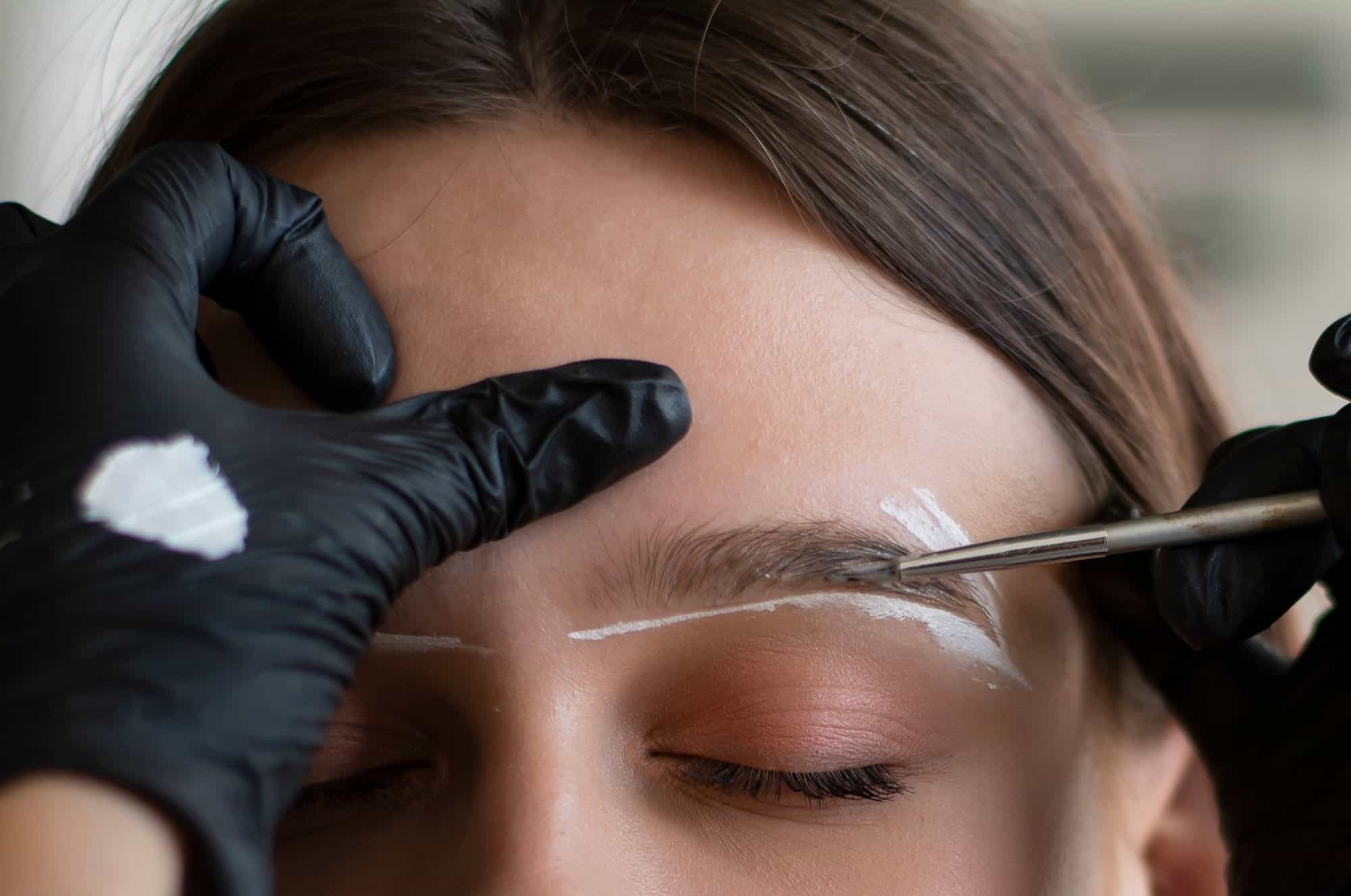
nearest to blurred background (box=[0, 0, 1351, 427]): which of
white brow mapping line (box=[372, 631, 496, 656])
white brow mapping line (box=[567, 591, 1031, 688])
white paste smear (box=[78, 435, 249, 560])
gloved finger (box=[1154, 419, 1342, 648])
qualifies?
gloved finger (box=[1154, 419, 1342, 648])

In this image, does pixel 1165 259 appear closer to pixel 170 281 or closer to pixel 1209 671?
pixel 1209 671

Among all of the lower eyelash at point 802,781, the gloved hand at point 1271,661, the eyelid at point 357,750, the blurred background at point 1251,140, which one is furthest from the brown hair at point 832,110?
the blurred background at point 1251,140

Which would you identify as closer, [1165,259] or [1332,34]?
[1165,259]

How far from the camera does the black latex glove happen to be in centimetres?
52

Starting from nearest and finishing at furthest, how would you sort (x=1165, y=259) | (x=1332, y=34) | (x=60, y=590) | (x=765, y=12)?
(x=60, y=590) < (x=765, y=12) < (x=1165, y=259) < (x=1332, y=34)

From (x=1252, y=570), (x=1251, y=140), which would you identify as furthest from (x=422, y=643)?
(x=1251, y=140)

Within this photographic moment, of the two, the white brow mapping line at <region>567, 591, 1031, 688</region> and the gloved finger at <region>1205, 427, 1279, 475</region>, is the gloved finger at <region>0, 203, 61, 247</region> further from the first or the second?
the gloved finger at <region>1205, 427, 1279, 475</region>

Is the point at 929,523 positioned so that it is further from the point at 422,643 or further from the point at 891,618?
the point at 422,643

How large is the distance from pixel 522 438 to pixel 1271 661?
2.18 feet

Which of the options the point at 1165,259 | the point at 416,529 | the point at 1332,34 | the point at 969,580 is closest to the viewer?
the point at 416,529

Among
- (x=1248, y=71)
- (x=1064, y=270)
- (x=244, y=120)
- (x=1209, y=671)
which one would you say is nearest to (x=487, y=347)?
(x=244, y=120)

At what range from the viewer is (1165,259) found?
1.24 m

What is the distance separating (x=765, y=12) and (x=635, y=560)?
46cm

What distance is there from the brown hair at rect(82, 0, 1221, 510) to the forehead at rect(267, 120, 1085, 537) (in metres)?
0.03
